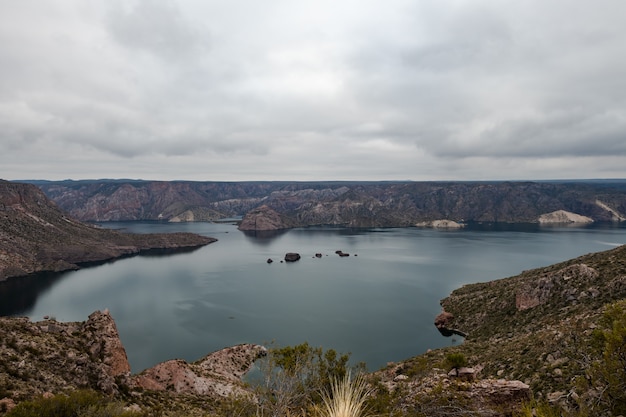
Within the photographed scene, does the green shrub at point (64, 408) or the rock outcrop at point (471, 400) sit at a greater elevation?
the rock outcrop at point (471, 400)

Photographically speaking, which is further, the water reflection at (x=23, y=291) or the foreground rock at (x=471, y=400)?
the water reflection at (x=23, y=291)

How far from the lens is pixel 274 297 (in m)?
95.6

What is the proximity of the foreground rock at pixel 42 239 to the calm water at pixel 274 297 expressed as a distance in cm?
1136

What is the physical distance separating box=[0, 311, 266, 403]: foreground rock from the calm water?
808 inches

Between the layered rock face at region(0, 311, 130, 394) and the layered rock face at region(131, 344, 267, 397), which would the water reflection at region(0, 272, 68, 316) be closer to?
the layered rock face at region(131, 344, 267, 397)

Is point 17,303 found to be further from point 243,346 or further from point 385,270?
point 385,270

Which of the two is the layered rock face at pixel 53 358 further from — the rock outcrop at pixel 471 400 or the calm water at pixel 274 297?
the calm water at pixel 274 297

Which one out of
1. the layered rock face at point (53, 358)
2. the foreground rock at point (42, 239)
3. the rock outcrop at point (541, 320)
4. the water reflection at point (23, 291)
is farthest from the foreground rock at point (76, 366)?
the foreground rock at point (42, 239)

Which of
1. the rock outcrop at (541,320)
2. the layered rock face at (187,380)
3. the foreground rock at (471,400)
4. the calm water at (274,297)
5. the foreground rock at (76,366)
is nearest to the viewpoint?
the foreground rock at (471,400)

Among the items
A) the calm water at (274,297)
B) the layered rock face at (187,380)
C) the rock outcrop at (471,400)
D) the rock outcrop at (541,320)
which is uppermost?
the rock outcrop at (471,400)

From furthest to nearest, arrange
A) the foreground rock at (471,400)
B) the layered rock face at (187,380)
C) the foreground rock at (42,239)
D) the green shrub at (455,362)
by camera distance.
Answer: the foreground rock at (42,239) < the layered rock face at (187,380) < the green shrub at (455,362) < the foreground rock at (471,400)

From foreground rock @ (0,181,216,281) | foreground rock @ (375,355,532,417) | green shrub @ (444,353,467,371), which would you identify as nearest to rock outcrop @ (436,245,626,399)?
foreground rock @ (375,355,532,417)

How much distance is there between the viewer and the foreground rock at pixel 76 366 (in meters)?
21.7

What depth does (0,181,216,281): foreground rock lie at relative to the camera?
131 meters
